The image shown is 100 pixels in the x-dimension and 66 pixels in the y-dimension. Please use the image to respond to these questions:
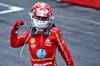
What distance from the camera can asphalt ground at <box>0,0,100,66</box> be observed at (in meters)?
7.36

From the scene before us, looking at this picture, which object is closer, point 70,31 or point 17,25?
point 17,25

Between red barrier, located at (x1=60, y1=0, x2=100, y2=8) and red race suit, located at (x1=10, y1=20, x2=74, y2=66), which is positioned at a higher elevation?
red race suit, located at (x1=10, y1=20, x2=74, y2=66)

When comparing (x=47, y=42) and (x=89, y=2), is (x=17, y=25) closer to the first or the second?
(x=47, y=42)

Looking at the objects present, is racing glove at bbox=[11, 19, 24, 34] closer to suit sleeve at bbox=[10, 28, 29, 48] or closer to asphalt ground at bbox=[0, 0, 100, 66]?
suit sleeve at bbox=[10, 28, 29, 48]

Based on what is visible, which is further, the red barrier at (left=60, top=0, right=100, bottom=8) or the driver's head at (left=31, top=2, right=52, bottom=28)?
the red barrier at (left=60, top=0, right=100, bottom=8)

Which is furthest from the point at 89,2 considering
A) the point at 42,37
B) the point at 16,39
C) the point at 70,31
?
the point at 42,37

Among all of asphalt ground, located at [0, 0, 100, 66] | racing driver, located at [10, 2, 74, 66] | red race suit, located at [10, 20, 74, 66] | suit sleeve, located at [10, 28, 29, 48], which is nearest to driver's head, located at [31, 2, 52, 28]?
racing driver, located at [10, 2, 74, 66]

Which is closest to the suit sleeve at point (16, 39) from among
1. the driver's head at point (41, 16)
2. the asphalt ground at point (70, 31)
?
the driver's head at point (41, 16)

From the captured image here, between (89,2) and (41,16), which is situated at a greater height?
(41,16)

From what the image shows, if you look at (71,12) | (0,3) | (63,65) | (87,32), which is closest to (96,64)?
(63,65)

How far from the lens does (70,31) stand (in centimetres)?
1001

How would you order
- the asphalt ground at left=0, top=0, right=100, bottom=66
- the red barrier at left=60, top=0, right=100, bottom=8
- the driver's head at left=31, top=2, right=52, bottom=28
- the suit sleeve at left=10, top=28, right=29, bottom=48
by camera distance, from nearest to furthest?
the driver's head at left=31, top=2, right=52, bottom=28
the suit sleeve at left=10, top=28, right=29, bottom=48
the asphalt ground at left=0, top=0, right=100, bottom=66
the red barrier at left=60, top=0, right=100, bottom=8

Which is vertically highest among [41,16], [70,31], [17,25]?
[41,16]

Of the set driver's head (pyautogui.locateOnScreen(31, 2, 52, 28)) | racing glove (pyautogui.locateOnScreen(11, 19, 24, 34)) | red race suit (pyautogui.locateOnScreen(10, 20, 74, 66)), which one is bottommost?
red race suit (pyautogui.locateOnScreen(10, 20, 74, 66))
